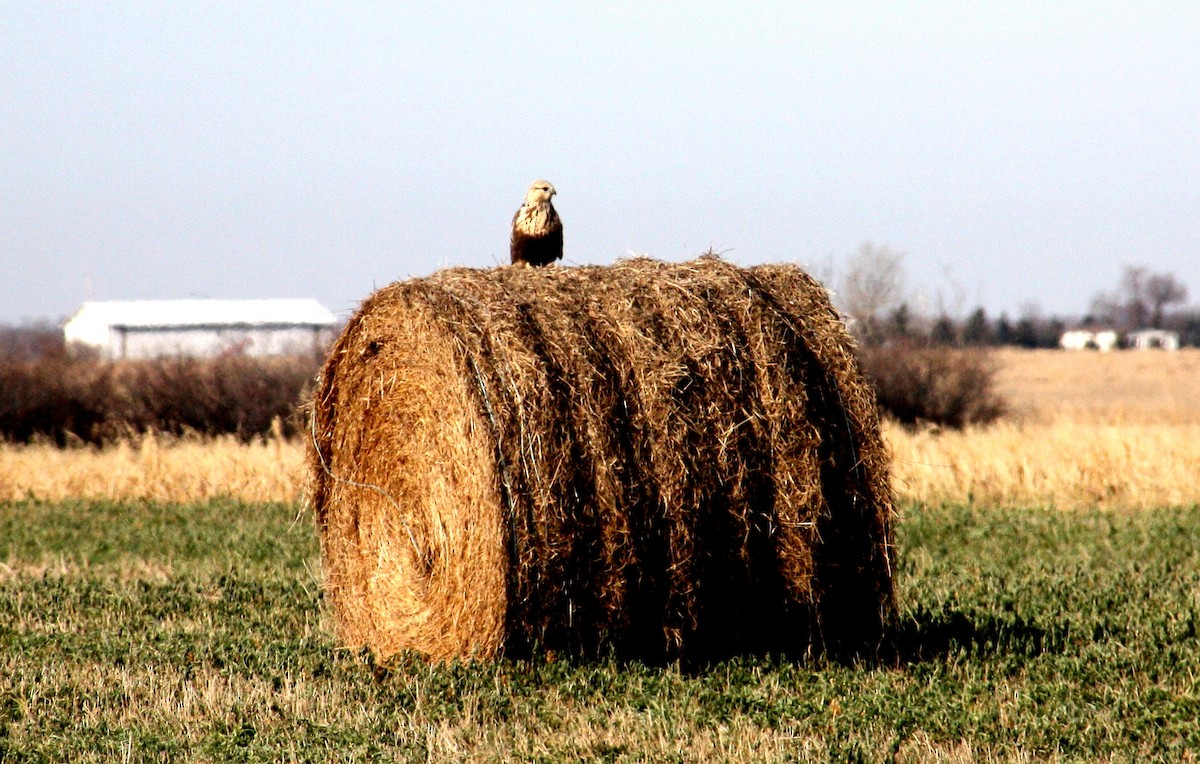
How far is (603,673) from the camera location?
670cm

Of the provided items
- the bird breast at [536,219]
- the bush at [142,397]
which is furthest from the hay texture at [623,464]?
the bush at [142,397]

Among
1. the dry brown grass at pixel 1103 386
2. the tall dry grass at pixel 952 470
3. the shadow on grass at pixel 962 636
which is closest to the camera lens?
the shadow on grass at pixel 962 636

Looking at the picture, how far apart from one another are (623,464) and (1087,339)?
3016 inches

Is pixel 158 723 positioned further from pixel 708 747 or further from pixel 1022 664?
pixel 1022 664

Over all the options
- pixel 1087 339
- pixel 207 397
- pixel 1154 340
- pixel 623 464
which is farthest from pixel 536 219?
pixel 1154 340

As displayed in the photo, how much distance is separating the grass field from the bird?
2.68 m

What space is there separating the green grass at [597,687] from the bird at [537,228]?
8.78ft

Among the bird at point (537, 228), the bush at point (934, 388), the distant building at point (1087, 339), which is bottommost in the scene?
the bush at point (934, 388)

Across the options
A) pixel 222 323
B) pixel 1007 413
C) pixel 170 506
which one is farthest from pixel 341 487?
pixel 222 323

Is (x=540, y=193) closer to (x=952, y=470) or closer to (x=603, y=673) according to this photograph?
(x=603, y=673)

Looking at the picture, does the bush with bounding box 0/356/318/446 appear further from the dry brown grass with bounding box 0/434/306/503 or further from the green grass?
the green grass

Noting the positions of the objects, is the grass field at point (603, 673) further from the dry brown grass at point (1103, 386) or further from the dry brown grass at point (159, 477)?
the dry brown grass at point (1103, 386)

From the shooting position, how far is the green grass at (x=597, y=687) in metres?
5.70

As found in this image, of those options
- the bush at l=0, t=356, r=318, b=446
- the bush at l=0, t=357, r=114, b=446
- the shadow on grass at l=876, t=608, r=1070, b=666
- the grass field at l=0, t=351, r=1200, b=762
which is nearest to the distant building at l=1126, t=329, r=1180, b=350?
the bush at l=0, t=356, r=318, b=446
